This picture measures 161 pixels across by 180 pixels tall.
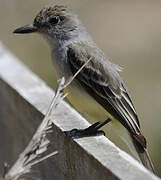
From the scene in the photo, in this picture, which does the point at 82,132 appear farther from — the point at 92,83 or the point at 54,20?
the point at 54,20

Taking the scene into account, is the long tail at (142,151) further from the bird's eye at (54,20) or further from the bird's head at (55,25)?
the bird's eye at (54,20)

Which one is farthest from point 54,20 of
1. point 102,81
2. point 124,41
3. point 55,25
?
point 124,41

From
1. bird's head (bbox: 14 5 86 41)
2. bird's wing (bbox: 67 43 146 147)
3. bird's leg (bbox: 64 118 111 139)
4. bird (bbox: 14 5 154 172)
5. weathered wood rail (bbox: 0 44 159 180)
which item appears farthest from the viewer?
bird's head (bbox: 14 5 86 41)

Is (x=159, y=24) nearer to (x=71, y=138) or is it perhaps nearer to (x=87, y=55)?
(x=87, y=55)

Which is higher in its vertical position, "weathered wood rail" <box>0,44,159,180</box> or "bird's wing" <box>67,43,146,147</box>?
"weathered wood rail" <box>0,44,159,180</box>

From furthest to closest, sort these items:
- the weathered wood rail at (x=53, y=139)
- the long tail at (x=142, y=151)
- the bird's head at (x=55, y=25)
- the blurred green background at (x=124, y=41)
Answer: the blurred green background at (x=124, y=41), the bird's head at (x=55, y=25), the long tail at (x=142, y=151), the weathered wood rail at (x=53, y=139)

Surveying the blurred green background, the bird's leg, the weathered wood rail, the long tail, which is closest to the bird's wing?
the long tail

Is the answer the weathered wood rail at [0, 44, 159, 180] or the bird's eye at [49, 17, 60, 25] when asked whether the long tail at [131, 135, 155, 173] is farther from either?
the bird's eye at [49, 17, 60, 25]

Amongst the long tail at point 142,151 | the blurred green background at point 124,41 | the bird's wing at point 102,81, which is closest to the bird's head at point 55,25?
the bird's wing at point 102,81
